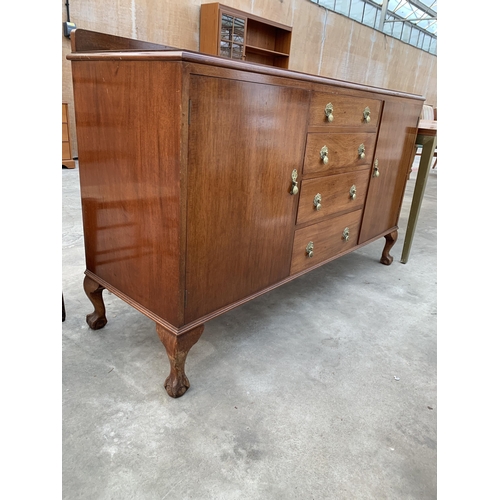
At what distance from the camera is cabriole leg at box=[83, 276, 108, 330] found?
1.42 meters

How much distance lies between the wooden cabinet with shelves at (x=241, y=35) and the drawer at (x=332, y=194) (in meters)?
3.97

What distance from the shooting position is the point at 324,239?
1.68 m

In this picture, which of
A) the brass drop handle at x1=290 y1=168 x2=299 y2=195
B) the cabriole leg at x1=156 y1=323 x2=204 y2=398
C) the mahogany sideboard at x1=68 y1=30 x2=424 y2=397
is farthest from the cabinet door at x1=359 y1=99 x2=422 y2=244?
the cabriole leg at x1=156 y1=323 x2=204 y2=398

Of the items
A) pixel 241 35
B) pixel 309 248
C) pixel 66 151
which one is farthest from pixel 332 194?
pixel 241 35

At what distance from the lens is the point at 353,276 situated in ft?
7.15

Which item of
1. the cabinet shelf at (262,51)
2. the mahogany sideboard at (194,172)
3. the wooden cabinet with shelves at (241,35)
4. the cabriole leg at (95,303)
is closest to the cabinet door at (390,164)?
the mahogany sideboard at (194,172)

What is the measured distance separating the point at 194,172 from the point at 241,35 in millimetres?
5047

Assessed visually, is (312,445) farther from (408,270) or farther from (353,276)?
(408,270)

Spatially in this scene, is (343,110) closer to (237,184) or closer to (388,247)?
(237,184)

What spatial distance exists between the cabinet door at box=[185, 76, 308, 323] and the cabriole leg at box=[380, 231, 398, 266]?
1.14 meters

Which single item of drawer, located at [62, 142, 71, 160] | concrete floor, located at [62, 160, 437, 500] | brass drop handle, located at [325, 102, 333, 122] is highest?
brass drop handle, located at [325, 102, 333, 122]

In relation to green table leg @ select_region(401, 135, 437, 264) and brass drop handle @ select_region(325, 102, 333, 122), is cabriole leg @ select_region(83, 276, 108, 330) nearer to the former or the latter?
brass drop handle @ select_region(325, 102, 333, 122)

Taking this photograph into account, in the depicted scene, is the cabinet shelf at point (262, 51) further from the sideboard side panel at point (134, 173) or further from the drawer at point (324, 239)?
the sideboard side panel at point (134, 173)
